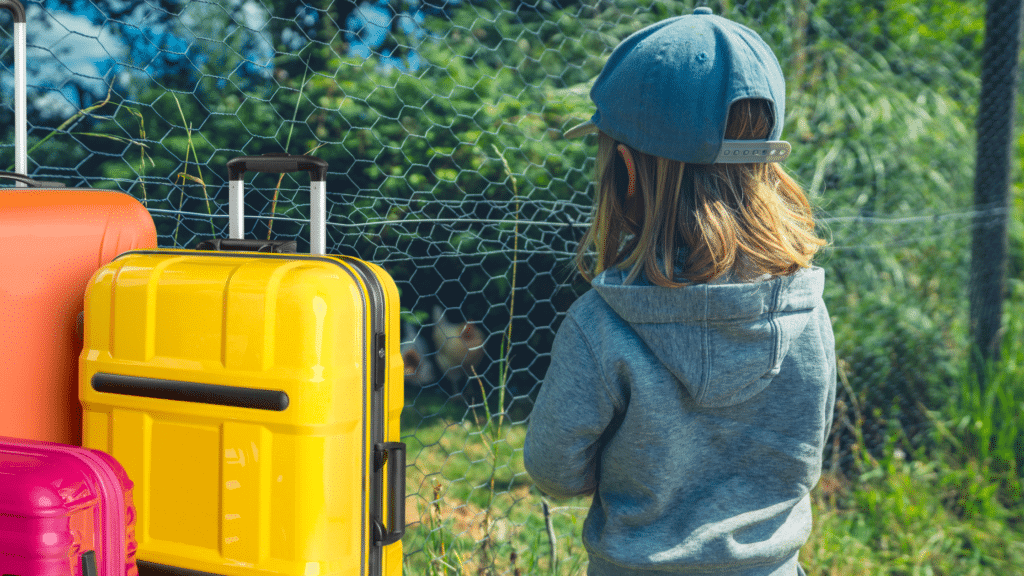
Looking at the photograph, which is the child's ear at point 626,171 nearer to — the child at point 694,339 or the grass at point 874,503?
the child at point 694,339

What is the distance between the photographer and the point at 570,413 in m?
1.14

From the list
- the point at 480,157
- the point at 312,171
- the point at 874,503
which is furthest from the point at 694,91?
the point at 874,503

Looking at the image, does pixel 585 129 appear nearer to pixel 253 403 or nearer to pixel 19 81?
pixel 253 403

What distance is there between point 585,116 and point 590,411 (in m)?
1.83

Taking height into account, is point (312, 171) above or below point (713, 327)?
above

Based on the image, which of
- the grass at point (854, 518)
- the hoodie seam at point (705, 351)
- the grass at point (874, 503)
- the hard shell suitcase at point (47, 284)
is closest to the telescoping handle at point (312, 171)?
the hard shell suitcase at point (47, 284)

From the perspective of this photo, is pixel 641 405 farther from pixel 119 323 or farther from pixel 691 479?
pixel 119 323

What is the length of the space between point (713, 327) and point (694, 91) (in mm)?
353

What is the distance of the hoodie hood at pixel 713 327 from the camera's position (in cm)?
109

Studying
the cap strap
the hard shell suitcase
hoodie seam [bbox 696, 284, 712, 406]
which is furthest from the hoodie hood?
the hard shell suitcase

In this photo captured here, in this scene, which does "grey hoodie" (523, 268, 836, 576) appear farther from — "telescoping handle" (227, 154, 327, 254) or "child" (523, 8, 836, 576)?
"telescoping handle" (227, 154, 327, 254)

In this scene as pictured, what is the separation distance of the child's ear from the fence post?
2659 mm

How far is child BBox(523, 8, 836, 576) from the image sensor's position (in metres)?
1.11

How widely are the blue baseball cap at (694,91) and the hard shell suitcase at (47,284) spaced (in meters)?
→ 0.86
